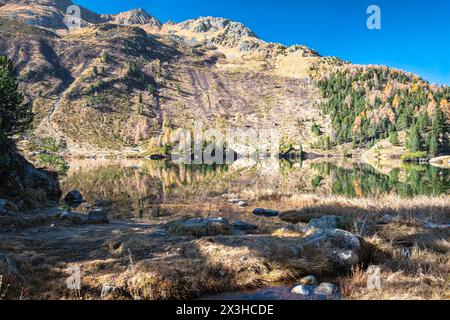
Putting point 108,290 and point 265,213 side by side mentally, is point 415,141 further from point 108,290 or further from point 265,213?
point 108,290

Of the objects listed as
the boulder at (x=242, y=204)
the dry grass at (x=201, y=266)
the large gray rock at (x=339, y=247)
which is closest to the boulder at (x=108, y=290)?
the dry grass at (x=201, y=266)

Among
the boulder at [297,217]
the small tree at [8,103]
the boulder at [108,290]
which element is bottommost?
the boulder at [297,217]

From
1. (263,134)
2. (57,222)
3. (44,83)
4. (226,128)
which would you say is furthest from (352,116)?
(57,222)

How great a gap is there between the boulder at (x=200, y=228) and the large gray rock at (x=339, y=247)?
14.9 feet

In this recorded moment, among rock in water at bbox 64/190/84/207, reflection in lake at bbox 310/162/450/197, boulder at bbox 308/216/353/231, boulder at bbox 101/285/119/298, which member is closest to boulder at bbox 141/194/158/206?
rock in water at bbox 64/190/84/207

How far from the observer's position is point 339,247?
31.9 feet

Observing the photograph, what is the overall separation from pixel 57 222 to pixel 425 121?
145m

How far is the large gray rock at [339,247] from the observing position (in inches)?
366

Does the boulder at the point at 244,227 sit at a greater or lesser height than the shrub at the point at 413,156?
lesser

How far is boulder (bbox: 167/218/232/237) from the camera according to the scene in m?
13.6

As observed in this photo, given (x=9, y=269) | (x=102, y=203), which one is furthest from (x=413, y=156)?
(x=9, y=269)

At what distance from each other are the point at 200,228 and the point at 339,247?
19.9ft

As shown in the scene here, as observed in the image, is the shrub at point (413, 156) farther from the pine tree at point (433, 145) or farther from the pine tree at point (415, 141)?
the pine tree at point (415, 141)

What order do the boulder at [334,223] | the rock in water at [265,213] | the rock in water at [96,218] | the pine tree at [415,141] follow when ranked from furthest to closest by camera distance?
the pine tree at [415,141] < the rock in water at [265,213] < the rock in water at [96,218] < the boulder at [334,223]
